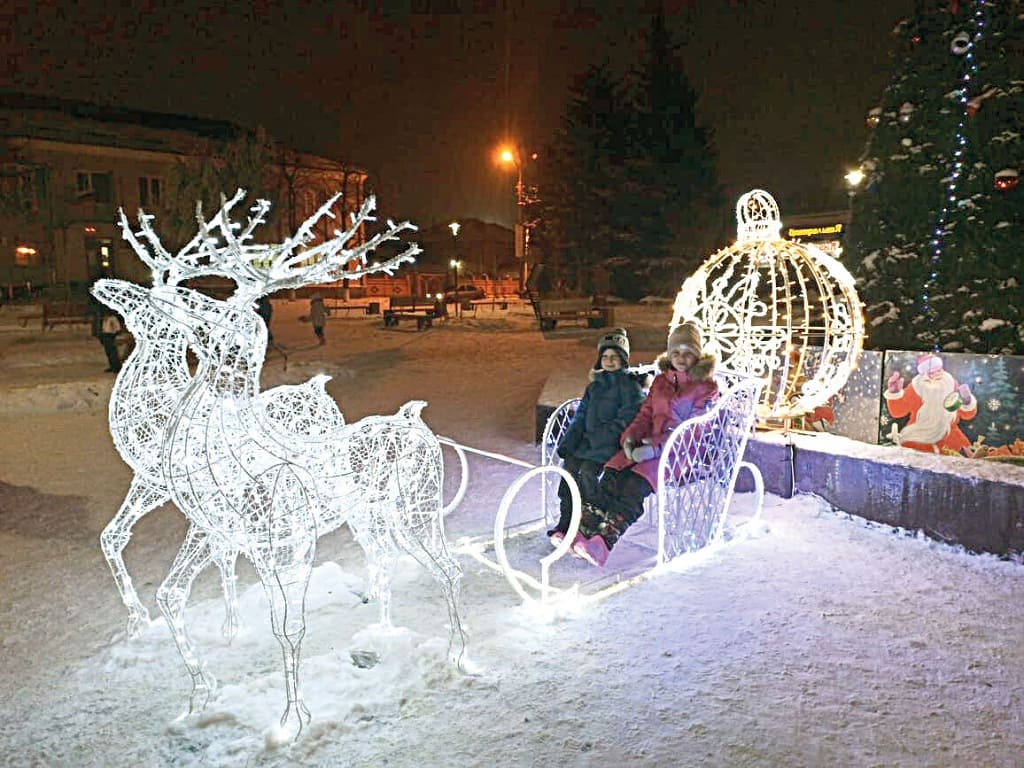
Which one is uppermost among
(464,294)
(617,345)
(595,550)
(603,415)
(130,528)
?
(464,294)

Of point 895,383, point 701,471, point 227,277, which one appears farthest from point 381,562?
point 895,383

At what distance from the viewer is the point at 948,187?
7.46 m

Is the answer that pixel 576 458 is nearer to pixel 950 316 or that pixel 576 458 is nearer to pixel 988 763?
pixel 988 763

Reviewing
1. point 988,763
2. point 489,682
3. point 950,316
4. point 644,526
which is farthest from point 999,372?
point 489,682

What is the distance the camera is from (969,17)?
24.6 ft

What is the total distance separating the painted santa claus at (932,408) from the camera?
6387 millimetres

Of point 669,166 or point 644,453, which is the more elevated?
point 669,166

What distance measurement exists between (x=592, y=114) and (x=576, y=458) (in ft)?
100

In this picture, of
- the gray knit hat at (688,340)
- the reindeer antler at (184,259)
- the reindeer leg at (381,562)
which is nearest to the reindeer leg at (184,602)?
the reindeer leg at (381,562)

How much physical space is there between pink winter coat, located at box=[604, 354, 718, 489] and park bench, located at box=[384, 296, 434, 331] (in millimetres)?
16148

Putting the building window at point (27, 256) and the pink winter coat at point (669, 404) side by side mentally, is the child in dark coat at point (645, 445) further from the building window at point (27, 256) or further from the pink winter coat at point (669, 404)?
the building window at point (27, 256)

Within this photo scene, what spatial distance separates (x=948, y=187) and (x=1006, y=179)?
1.58ft

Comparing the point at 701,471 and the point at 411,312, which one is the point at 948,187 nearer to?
the point at 701,471

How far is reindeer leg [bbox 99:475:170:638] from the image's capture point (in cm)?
399
